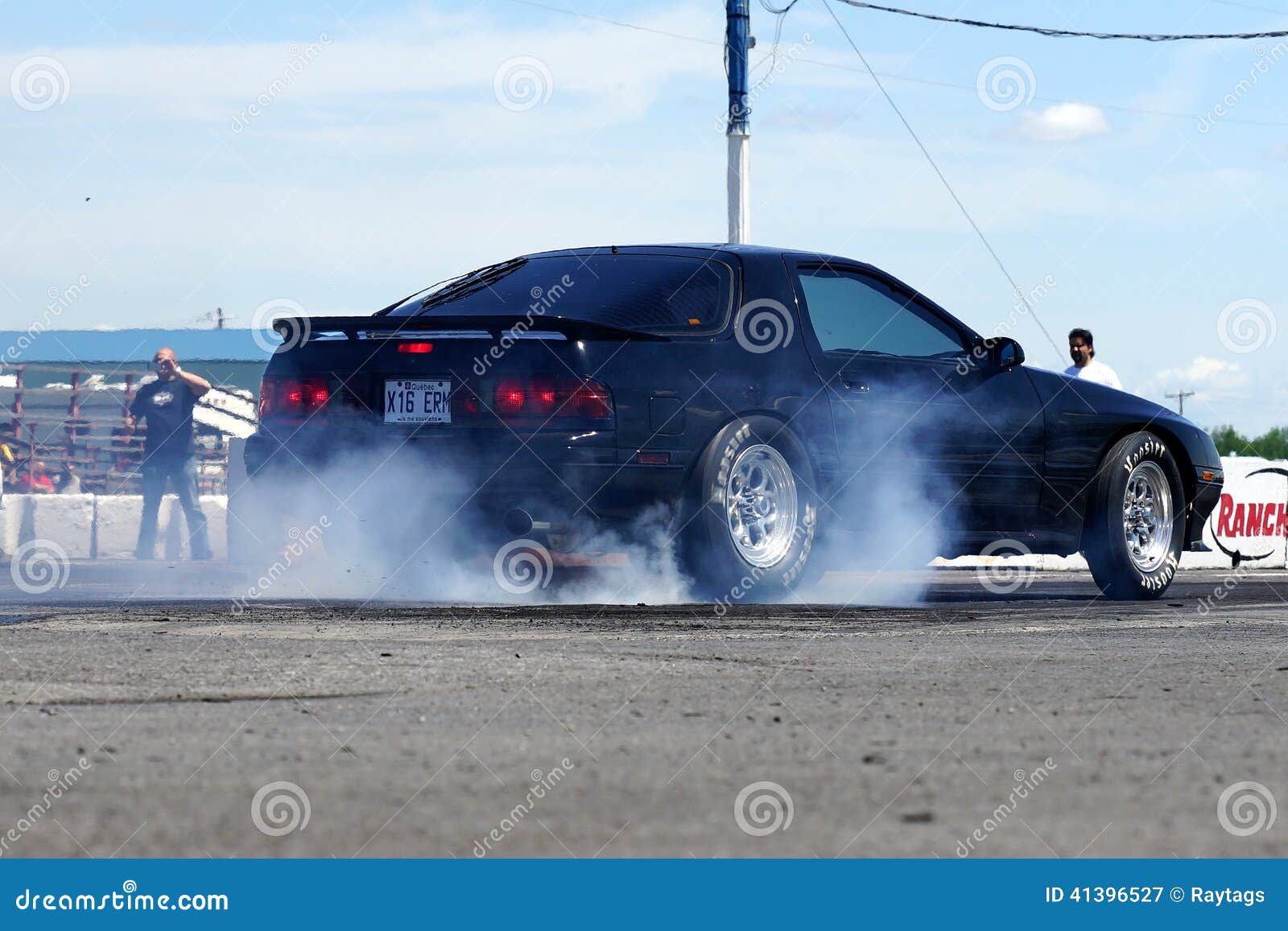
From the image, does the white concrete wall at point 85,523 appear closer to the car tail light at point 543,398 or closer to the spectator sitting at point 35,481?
the spectator sitting at point 35,481

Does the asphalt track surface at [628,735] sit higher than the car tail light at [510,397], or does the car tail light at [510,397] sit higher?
the car tail light at [510,397]

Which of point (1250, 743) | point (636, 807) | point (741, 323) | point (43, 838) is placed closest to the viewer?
point (43, 838)

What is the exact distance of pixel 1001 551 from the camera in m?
8.35

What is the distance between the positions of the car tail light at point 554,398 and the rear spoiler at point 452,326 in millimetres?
187

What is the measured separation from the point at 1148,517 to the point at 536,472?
3607 mm

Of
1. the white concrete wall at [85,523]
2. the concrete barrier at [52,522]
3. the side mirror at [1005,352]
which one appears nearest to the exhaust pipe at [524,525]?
the side mirror at [1005,352]

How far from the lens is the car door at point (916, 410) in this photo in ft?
25.4

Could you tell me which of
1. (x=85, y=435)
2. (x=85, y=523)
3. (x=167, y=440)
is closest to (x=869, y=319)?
(x=167, y=440)

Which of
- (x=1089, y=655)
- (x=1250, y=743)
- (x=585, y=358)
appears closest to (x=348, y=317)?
(x=585, y=358)

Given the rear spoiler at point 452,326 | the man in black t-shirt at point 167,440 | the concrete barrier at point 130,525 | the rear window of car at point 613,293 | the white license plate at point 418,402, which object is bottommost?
the concrete barrier at point 130,525

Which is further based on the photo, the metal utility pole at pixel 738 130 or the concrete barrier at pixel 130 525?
the metal utility pole at pixel 738 130

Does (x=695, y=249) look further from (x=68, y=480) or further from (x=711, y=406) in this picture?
(x=68, y=480)

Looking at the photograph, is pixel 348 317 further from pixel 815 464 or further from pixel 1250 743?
pixel 1250 743

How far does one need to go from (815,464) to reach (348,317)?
203cm
